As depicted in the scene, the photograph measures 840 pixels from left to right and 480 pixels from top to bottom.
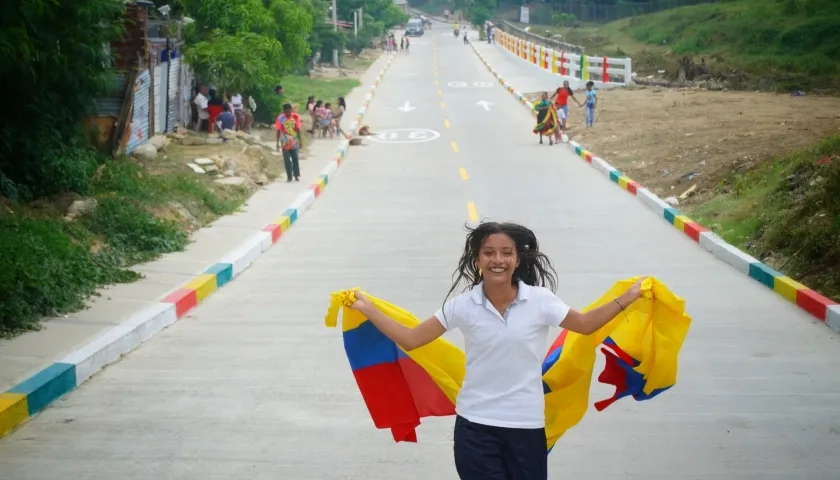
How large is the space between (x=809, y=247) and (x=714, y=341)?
10.8 ft

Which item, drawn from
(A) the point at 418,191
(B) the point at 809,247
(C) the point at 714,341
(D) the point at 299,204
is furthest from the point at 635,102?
(C) the point at 714,341

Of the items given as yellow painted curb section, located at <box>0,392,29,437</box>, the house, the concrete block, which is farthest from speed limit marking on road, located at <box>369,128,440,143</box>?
yellow painted curb section, located at <box>0,392,29,437</box>

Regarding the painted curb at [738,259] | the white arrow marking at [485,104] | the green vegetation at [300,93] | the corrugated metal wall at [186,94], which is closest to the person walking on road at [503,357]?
the painted curb at [738,259]

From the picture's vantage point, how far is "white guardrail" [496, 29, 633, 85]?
43125 millimetres

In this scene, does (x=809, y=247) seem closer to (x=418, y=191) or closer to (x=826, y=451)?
(x=826, y=451)

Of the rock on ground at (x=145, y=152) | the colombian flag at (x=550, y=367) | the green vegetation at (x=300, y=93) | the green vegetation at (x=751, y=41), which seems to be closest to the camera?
the colombian flag at (x=550, y=367)

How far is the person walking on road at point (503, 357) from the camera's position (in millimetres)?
4812

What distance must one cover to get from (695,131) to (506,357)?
2299 cm

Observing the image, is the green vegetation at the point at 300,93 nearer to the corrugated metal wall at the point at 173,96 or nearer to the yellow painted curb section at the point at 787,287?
the corrugated metal wall at the point at 173,96

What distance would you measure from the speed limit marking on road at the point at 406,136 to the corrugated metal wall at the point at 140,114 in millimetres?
11706

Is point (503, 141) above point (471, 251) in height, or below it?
below

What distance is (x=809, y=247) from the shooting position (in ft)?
43.5

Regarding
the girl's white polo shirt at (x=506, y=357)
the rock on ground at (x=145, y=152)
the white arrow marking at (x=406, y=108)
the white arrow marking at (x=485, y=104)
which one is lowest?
the white arrow marking at (x=406, y=108)

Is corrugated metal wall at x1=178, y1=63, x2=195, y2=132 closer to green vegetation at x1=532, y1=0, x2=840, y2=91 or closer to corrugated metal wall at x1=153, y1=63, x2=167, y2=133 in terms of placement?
corrugated metal wall at x1=153, y1=63, x2=167, y2=133
